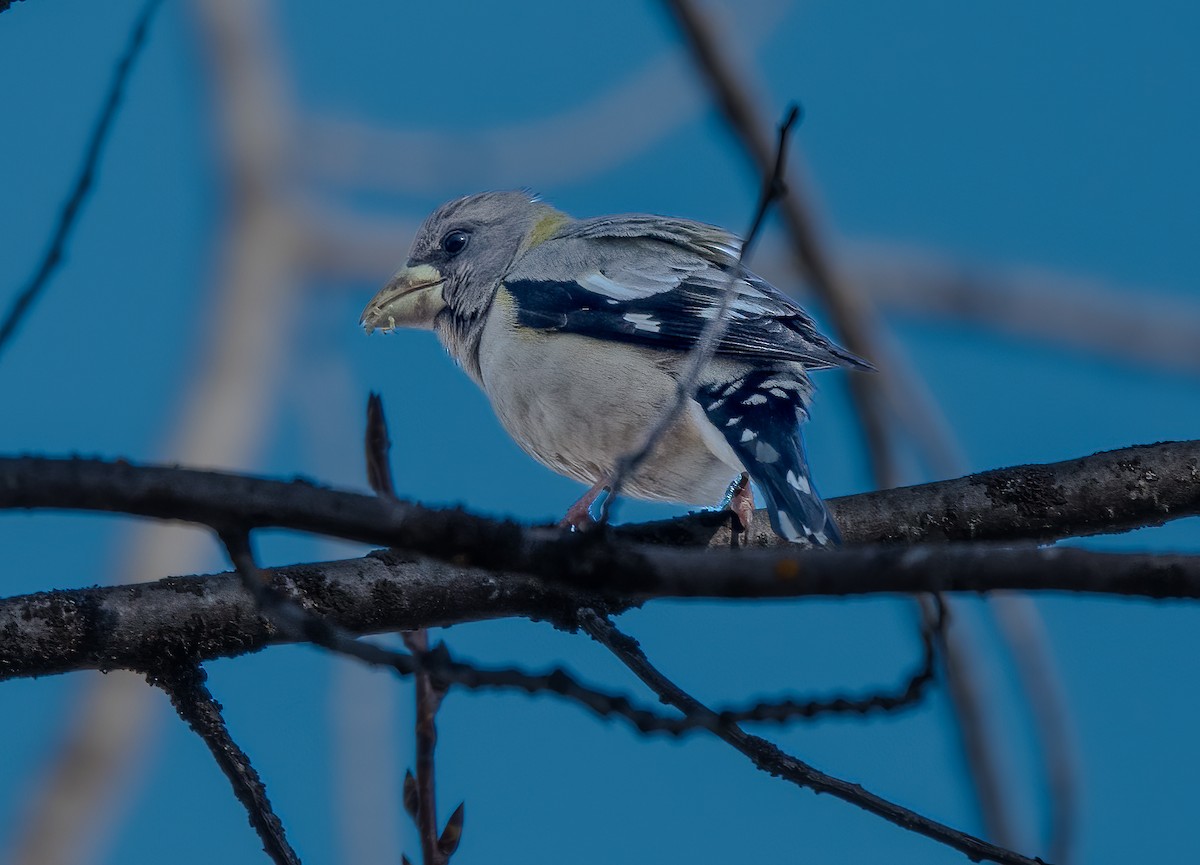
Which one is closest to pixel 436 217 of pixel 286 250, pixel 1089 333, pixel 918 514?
pixel 918 514

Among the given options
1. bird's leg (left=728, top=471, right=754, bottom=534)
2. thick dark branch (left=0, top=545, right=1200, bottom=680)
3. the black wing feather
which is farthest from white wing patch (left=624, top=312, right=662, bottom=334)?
thick dark branch (left=0, top=545, right=1200, bottom=680)

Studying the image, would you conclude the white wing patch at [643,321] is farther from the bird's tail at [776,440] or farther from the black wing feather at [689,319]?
the bird's tail at [776,440]

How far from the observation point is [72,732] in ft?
35.8

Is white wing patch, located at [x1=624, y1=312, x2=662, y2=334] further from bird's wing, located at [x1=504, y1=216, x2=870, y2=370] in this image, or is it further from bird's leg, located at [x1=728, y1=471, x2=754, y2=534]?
bird's leg, located at [x1=728, y1=471, x2=754, y2=534]

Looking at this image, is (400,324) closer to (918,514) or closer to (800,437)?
(800,437)

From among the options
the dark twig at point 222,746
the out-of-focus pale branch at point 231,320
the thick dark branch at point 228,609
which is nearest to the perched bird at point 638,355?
the thick dark branch at point 228,609

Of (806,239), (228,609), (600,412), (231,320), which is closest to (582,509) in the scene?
(600,412)

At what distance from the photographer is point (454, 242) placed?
5.11 meters

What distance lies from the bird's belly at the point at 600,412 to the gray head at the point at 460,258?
0.58 metres

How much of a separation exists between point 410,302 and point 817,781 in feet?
10.0

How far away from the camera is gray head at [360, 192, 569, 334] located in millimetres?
4871

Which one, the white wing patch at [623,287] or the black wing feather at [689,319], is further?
the white wing patch at [623,287]

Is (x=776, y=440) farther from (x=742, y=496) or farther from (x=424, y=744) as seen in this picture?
(x=424, y=744)

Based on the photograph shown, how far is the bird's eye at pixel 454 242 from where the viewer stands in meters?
5.10
